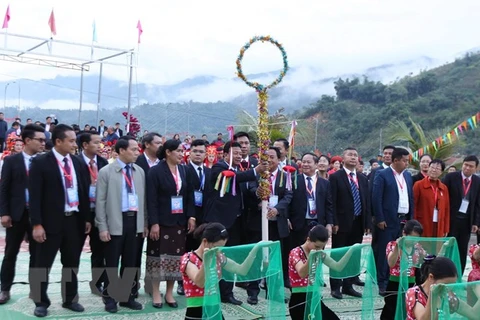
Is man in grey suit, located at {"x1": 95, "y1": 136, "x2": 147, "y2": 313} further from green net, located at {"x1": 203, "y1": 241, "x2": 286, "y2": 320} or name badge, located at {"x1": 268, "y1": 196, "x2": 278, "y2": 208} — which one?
green net, located at {"x1": 203, "y1": 241, "x2": 286, "y2": 320}

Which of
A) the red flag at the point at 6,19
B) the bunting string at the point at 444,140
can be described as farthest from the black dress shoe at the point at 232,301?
the red flag at the point at 6,19

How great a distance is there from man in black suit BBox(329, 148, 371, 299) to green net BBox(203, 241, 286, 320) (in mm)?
2321

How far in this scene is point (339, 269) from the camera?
4.25m

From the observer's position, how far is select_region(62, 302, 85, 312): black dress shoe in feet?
16.4

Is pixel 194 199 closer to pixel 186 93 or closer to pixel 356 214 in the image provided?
pixel 356 214

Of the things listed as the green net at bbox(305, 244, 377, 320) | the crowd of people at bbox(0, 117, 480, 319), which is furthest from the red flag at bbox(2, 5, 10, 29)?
the green net at bbox(305, 244, 377, 320)

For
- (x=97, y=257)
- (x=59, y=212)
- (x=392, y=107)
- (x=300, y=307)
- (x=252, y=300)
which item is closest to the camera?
(x=300, y=307)

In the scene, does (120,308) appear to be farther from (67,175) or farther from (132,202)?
(67,175)

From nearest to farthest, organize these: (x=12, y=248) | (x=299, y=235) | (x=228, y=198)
Result: (x=12, y=248)
(x=228, y=198)
(x=299, y=235)

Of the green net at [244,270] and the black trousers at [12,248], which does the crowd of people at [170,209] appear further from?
the green net at [244,270]

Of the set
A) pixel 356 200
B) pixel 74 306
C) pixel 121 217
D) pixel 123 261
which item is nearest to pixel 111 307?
pixel 74 306

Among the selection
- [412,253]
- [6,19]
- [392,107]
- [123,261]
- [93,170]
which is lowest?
[123,261]

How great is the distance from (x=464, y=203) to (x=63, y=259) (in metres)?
4.77

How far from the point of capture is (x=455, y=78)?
41.5m
